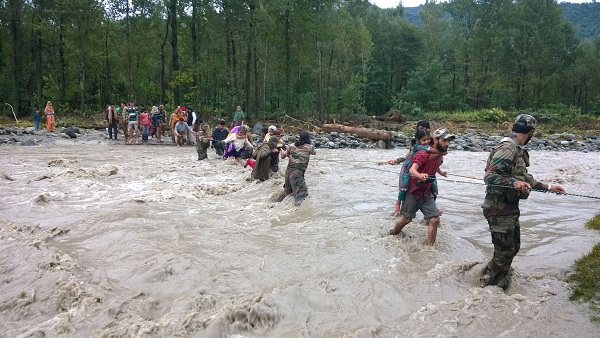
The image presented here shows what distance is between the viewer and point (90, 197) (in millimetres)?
9289

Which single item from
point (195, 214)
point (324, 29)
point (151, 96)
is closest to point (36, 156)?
point (195, 214)

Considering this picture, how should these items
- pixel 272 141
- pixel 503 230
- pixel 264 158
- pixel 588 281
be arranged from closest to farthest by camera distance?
pixel 503 230
pixel 588 281
pixel 272 141
pixel 264 158

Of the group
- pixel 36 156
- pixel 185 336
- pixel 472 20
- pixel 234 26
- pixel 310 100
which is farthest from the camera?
pixel 472 20

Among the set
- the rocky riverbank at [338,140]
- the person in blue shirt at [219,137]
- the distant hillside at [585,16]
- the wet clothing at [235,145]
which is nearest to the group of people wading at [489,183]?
the wet clothing at [235,145]

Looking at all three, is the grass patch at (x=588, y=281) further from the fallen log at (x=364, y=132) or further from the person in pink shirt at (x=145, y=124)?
the person in pink shirt at (x=145, y=124)

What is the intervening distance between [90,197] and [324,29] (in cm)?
2531

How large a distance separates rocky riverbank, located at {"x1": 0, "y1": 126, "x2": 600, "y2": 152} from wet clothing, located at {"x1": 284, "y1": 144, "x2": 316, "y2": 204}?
1162cm

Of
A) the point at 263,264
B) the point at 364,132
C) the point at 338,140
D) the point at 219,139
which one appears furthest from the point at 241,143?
the point at 364,132

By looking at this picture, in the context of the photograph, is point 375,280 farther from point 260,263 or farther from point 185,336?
point 185,336

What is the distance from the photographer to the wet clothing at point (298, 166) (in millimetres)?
8594

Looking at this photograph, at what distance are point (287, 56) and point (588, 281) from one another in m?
27.3

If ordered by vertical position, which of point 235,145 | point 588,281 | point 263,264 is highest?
point 235,145

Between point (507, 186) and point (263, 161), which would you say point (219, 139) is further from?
point (507, 186)

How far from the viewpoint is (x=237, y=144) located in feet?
45.9
